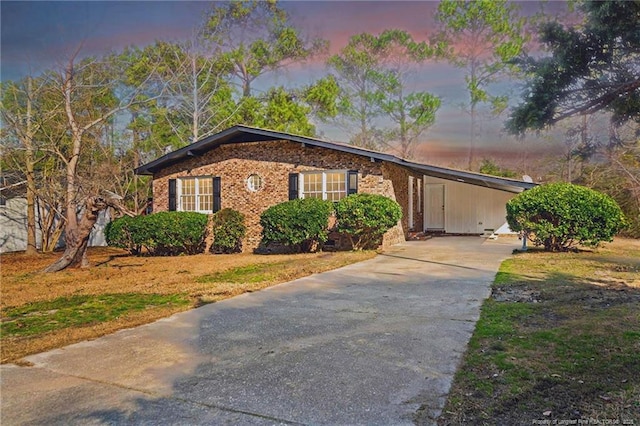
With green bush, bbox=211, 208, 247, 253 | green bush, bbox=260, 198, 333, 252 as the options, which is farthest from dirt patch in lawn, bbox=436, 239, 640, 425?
green bush, bbox=211, 208, 247, 253

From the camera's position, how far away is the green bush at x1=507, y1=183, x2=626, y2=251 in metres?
10.4

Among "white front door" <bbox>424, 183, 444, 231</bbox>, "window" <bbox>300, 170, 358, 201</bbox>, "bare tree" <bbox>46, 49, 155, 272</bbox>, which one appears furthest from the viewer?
"white front door" <bbox>424, 183, 444, 231</bbox>

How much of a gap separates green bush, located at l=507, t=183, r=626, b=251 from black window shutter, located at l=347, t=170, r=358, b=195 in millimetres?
4406

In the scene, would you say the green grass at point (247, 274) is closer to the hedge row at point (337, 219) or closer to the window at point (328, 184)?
the hedge row at point (337, 219)

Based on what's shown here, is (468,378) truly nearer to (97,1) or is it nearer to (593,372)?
(593,372)

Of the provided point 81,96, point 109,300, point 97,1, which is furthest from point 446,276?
point 81,96

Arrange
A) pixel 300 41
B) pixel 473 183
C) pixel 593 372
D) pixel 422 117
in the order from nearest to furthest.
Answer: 1. pixel 593 372
2. pixel 473 183
3. pixel 300 41
4. pixel 422 117

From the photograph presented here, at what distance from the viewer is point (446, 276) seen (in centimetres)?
808

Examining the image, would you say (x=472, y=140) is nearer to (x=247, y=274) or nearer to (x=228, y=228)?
(x=228, y=228)

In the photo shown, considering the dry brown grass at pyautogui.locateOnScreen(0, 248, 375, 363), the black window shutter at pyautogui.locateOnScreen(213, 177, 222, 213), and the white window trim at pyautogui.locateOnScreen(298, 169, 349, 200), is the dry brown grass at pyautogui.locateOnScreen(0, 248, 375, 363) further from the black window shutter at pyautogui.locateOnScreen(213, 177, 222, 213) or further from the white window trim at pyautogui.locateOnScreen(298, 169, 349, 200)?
the black window shutter at pyautogui.locateOnScreen(213, 177, 222, 213)

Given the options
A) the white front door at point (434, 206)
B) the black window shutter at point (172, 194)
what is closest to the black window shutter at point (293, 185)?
the black window shutter at point (172, 194)

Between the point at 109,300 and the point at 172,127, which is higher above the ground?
the point at 172,127

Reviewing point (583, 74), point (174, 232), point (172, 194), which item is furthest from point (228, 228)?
point (583, 74)

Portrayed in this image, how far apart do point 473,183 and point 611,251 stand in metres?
6.41
